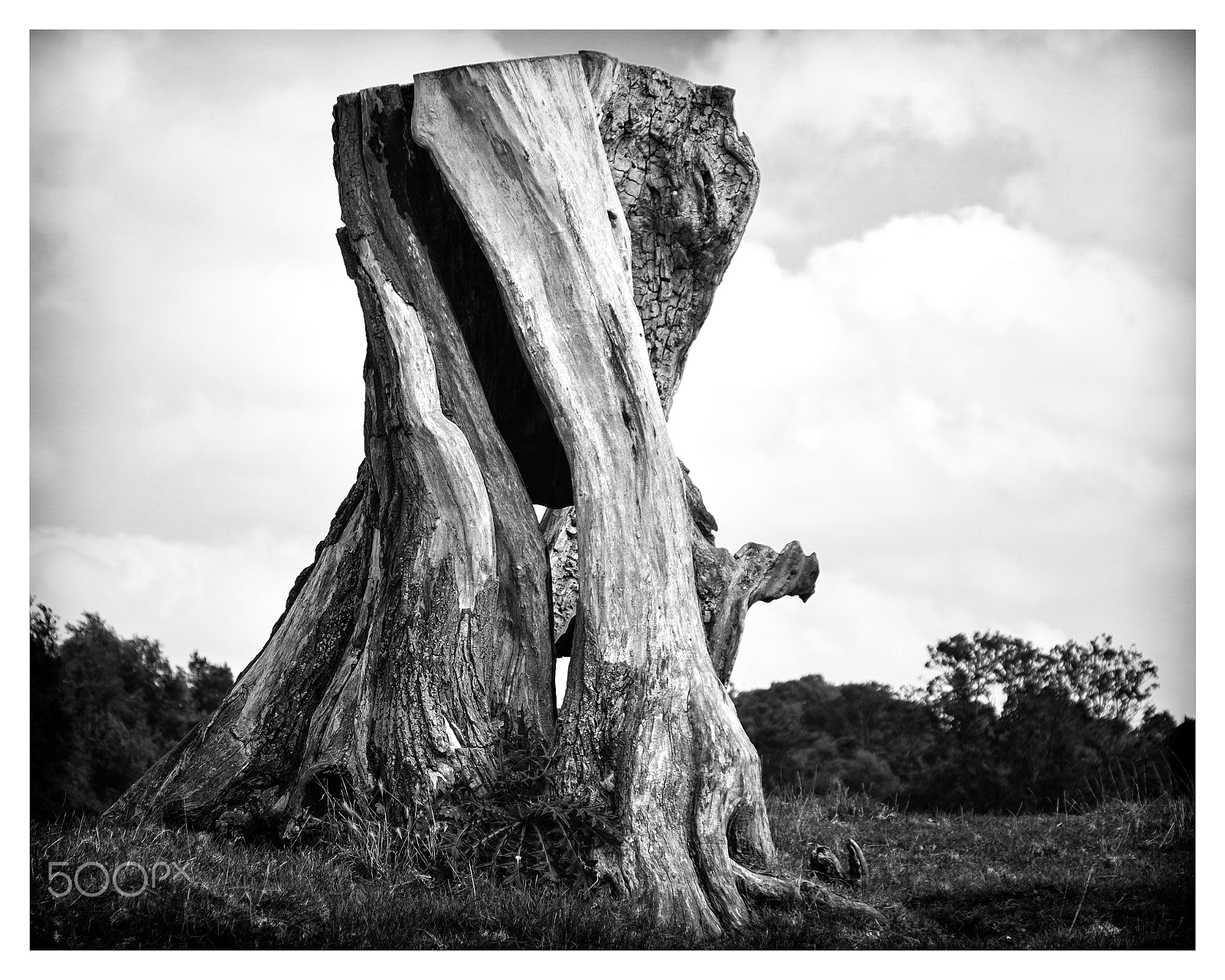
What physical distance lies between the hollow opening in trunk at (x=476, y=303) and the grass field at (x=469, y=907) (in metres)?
2.65

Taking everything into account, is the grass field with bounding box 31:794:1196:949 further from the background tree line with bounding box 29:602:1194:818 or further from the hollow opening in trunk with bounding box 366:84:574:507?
the hollow opening in trunk with bounding box 366:84:574:507

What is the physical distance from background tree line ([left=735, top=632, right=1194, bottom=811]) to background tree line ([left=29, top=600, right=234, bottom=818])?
17.4 feet

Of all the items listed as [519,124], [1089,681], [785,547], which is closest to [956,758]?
[1089,681]

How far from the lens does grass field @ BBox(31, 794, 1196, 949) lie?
4.89 meters

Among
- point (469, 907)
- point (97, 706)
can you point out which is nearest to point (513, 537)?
point (469, 907)

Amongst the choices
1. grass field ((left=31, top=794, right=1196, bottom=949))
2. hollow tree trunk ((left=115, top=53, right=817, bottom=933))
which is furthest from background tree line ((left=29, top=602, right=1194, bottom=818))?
hollow tree trunk ((left=115, top=53, right=817, bottom=933))

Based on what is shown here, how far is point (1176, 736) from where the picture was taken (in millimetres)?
7234

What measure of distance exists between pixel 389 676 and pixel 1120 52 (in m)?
5.27

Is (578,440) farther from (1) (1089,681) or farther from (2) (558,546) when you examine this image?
(1) (1089,681)

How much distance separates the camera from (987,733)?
983 cm

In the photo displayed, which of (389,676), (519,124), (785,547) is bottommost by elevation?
(389,676)

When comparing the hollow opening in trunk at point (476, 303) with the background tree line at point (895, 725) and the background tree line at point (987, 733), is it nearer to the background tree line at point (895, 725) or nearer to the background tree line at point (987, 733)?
the background tree line at point (895, 725)

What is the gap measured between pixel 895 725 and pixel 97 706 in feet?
22.2

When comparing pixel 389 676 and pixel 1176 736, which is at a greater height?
pixel 389 676
